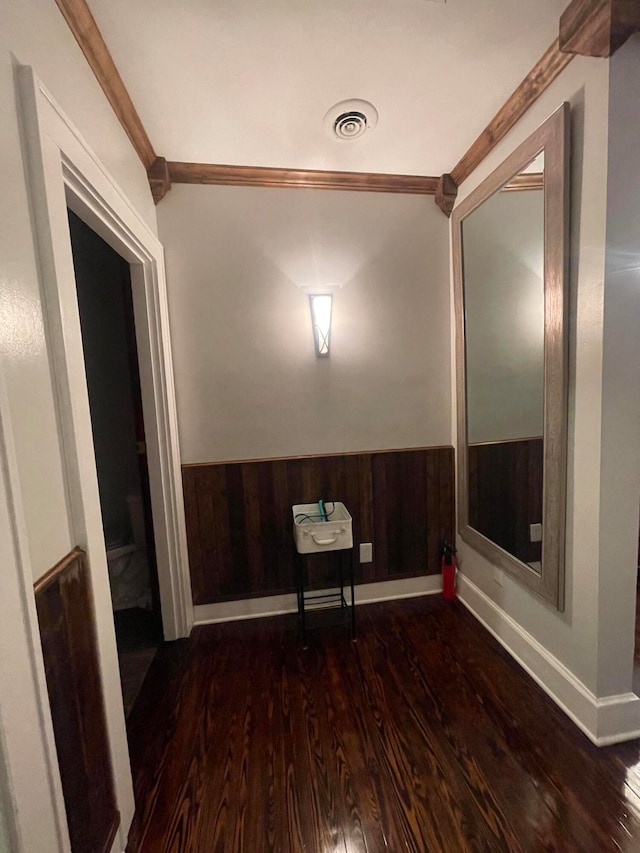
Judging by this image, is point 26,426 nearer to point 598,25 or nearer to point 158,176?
point 158,176

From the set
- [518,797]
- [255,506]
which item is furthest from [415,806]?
[255,506]

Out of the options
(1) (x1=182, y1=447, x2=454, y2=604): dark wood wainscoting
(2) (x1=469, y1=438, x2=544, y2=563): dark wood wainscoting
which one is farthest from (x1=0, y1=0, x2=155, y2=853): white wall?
(2) (x1=469, y1=438, x2=544, y2=563): dark wood wainscoting

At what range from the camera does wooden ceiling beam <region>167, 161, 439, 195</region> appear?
6.19ft

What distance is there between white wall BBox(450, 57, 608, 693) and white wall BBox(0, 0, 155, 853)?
1.68 meters

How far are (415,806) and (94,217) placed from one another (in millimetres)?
2282

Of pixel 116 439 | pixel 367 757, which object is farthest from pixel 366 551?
pixel 116 439

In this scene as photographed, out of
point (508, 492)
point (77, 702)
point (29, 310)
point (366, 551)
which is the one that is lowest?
point (366, 551)

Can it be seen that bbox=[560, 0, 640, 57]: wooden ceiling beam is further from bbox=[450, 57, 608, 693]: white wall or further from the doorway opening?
the doorway opening

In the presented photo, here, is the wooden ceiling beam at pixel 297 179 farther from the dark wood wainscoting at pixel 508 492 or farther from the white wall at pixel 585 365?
the dark wood wainscoting at pixel 508 492

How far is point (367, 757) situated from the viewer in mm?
1318

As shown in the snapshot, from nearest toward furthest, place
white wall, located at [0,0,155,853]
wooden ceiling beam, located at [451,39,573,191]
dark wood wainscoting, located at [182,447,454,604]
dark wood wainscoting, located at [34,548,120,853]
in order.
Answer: white wall, located at [0,0,155,853] → dark wood wainscoting, located at [34,548,120,853] → wooden ceiling beam, located at [451,39,573,191] → dark wood wainscoting, located at [182,447,454,604]

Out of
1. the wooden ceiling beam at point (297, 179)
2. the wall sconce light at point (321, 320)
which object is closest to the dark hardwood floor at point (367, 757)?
the wall sconce light at point (321, 320)

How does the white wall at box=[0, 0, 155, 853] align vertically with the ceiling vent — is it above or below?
below

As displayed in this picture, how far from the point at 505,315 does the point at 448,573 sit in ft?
5.15
